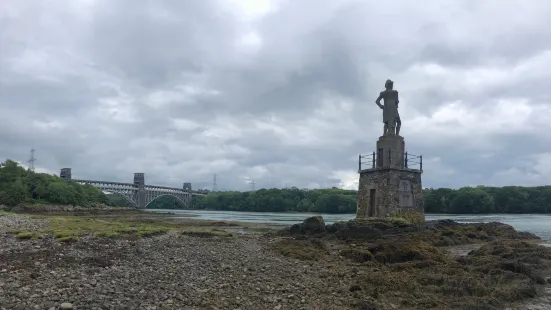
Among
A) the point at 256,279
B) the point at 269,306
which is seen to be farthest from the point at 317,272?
the point at 269,306

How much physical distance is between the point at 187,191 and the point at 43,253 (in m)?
183

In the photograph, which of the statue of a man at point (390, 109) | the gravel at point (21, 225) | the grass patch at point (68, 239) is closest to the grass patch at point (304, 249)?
the grass patch at point (68, 239)

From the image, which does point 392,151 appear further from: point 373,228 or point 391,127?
point 373,228

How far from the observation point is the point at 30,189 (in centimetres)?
8738

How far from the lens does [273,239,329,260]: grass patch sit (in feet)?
60.9

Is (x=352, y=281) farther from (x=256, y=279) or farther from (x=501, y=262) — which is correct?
(x=501, y=262)

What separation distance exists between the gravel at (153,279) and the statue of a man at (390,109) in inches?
588

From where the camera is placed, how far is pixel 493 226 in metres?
33.8

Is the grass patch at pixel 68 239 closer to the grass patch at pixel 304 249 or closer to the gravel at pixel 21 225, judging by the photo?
the gravel at pixel 21 225

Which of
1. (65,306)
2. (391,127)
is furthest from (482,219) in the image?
(65,306)

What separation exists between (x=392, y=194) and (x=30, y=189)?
82.6m

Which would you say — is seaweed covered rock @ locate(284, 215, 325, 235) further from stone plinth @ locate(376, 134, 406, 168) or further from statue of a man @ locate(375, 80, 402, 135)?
statue of a man @ locate(375, 80, 402, 135)

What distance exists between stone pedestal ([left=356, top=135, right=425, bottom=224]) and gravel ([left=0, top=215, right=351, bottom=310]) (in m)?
12.5

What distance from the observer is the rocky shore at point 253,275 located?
Answer: 10.7 meters
